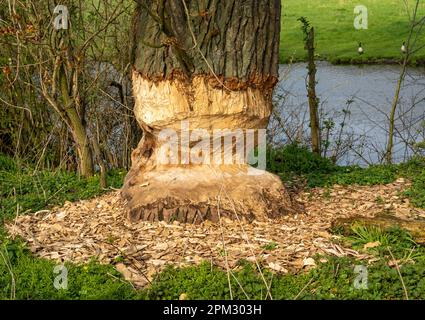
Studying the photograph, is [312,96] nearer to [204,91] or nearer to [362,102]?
[204,91]

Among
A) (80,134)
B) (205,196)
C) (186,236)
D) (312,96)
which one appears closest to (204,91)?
(205,196)

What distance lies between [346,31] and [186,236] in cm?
1872

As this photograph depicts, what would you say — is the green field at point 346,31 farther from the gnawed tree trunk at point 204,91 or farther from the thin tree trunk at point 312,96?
the gnawed tree trunk at point 204,91

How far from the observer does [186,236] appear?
491 centimetres

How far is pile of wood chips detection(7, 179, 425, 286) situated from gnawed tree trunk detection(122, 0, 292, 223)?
20 cm

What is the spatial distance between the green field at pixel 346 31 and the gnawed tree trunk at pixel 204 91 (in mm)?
12850

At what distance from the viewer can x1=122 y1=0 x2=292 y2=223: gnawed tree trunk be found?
521 cm

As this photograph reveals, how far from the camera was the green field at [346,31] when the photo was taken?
1923 cm

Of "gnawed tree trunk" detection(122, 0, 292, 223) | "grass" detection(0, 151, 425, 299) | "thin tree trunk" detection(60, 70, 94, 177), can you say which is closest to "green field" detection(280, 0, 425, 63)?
"thin tree trunk" detection(60, 70, 94, 177)

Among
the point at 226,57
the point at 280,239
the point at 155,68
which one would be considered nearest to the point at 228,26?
the point at 226,57

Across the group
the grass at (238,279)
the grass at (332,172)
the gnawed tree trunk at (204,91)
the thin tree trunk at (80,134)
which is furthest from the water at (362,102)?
the grass at (238,279)

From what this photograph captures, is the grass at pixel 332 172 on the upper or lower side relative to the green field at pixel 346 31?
lower

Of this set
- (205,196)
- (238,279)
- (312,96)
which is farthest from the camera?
(312,96)
